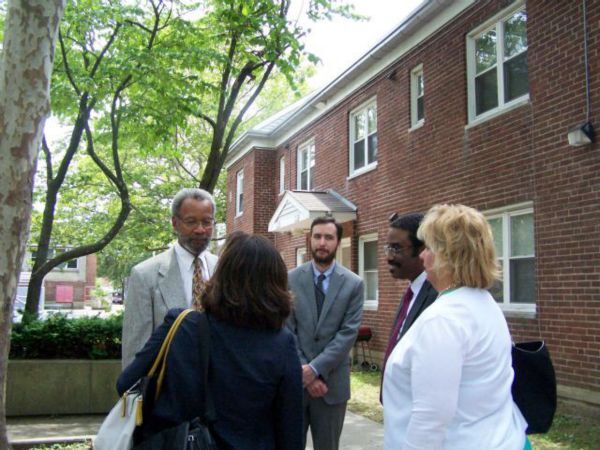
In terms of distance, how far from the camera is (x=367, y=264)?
47.7 ft

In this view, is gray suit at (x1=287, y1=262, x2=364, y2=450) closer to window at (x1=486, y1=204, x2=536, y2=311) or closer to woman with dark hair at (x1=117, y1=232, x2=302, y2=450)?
woman with dark hair at (x1=117, y1=232, x2=302, y2=450)

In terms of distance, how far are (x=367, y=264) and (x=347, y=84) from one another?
4496 mm

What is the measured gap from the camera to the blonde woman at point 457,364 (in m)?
2.15

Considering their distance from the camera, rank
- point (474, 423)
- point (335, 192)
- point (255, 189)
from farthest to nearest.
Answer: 1. point (255, 189)
2. point (335, 192)
3. point (474, 423)

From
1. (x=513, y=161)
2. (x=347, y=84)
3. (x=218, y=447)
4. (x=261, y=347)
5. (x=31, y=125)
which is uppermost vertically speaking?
(x=347, y=84)

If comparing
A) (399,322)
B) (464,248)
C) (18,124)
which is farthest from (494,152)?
(464,248)

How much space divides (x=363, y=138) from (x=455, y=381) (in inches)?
509

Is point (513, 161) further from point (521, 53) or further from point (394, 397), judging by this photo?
point (394, 397)

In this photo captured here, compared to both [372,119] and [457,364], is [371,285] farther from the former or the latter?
[457,364]

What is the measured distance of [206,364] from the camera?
7.40 ft

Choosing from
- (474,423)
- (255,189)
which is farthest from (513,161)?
(255,189)

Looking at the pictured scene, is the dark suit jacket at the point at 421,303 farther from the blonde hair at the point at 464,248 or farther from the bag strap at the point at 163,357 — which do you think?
the bag strap at the point at 163,357

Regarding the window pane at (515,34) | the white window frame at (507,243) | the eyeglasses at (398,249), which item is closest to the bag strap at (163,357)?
the eyeglasses at (398,249)

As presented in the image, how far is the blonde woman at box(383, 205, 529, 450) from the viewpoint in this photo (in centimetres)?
215
